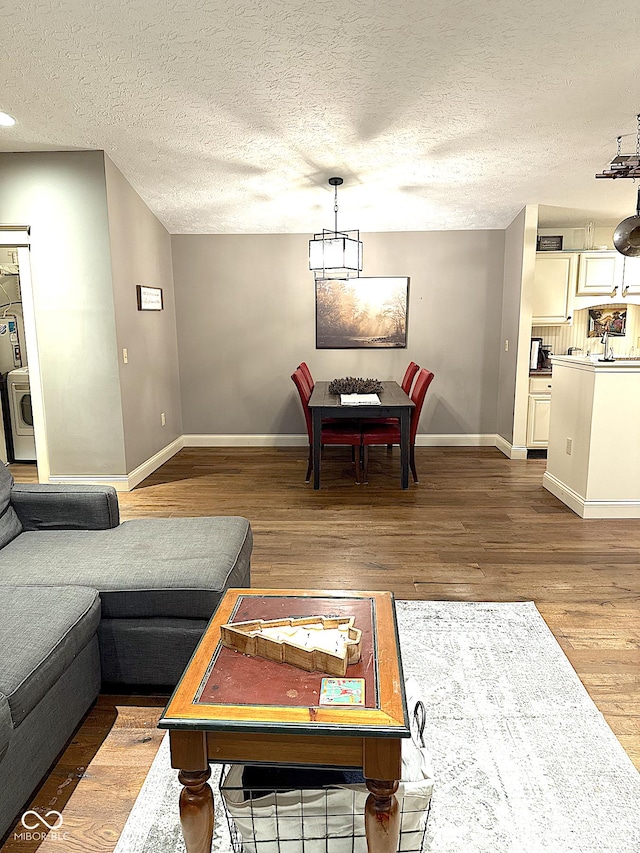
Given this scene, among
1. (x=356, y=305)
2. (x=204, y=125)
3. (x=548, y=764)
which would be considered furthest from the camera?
(x=356, y=305)

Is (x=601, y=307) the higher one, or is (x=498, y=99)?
(x=498, y=99)

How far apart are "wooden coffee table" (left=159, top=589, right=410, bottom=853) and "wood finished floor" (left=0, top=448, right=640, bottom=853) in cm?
48

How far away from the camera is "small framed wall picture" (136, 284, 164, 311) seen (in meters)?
5.28

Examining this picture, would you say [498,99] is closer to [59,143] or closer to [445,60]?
[445,60]

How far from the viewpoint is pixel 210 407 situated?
6.66 metres

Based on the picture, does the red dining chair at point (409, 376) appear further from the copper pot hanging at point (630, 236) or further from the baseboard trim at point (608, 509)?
the copper pot hanging at point (630, 236)

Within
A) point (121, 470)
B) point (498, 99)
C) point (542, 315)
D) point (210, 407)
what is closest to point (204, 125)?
point (498, 99)

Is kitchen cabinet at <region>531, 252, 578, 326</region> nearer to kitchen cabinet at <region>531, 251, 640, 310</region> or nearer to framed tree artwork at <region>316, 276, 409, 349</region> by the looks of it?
kitchen cabinet at <region>531, 251, 640, 310</region>

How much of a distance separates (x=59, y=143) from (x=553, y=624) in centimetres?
449

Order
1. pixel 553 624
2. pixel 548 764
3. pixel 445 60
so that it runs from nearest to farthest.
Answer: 1. pixel 548 764
2. pixel 553 624
3. pixel 445 60

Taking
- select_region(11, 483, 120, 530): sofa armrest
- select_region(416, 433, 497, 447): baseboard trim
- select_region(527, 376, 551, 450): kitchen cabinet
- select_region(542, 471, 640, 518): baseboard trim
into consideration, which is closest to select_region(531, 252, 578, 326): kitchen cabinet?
select_region(527, 376, 551, 450): kitchen cabinet

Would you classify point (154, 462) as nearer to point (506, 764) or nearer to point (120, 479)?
point (120, 479)

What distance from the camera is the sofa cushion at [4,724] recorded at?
4.76ft

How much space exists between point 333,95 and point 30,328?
9.48 ft
